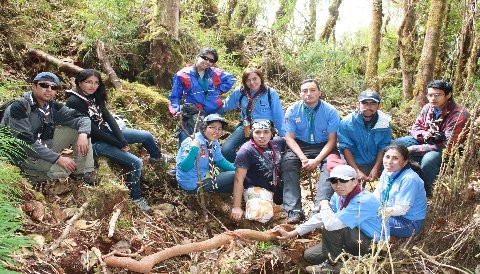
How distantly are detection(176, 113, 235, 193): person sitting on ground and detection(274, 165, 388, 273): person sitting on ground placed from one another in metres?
1.15

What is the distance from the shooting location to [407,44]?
34.5 ft

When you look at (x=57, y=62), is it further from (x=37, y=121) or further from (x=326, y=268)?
(x=326, y=268)

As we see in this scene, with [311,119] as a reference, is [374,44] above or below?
above

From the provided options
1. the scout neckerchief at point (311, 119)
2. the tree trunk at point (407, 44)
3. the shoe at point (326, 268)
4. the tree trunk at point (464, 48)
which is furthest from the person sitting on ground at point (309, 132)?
the tree trunk at point (407, 44)

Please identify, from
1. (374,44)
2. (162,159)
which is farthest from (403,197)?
(374,44)

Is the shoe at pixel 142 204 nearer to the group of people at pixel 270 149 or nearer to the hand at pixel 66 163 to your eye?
the group of people at pixel 270 149

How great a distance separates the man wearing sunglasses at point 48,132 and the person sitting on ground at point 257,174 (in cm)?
174

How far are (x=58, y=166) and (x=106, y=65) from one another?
331cm

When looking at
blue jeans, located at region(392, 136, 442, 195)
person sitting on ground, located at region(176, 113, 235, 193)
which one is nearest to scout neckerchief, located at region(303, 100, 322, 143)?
person sitting on ground, located at region(176, 113, 235, 193)

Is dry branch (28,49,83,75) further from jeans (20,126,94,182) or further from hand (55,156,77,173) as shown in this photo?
hand (55,156,77,173)

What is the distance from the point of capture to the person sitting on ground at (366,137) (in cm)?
571

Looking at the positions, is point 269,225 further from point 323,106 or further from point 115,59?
point 115,59

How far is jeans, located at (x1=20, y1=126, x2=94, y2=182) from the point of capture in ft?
15.3

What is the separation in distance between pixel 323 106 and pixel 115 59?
432cm
